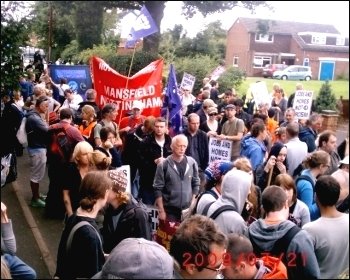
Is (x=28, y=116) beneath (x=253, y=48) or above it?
beneath

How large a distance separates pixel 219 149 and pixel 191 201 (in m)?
1.83

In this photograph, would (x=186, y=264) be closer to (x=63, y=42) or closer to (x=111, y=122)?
(x=63, y=42)

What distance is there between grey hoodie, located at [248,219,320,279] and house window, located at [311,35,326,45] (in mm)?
1054

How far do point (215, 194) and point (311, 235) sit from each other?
37.2 inches

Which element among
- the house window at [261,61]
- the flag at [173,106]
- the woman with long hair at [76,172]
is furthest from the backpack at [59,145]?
the house window at [261,61]

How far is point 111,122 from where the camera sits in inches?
230

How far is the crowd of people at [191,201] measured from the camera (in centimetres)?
212

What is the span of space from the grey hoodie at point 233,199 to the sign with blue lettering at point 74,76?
446 centimetres

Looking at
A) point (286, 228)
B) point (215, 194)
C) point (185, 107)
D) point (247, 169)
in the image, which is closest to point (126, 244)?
point (286, 228)

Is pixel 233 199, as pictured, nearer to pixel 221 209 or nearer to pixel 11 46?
pixel 221 209

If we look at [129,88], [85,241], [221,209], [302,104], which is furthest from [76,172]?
[302,104]

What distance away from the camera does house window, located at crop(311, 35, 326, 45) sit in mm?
2590

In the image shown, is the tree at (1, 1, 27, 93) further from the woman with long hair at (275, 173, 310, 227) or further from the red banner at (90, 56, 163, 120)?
the woman with long hair at (275, 173, 310, 227)

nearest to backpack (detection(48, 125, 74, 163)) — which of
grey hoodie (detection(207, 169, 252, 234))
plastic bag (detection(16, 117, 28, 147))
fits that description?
plastic bag (detection(16, 117, 28, 147))
